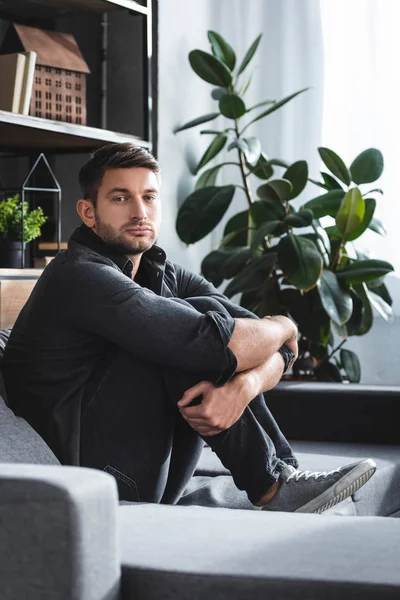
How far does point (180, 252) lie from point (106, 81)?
690mm

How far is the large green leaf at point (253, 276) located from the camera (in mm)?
3010

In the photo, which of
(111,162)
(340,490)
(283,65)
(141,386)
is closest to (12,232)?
(111,162)

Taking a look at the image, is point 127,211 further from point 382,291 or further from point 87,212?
point 382,291

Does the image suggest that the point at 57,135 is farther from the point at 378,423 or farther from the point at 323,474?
the point at 323,474

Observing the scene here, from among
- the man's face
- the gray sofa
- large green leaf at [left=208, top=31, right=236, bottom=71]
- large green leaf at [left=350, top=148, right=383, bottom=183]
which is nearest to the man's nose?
the man's face


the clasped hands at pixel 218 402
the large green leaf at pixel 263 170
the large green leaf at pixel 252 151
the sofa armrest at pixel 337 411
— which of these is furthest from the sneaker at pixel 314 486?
the large green leaf at pixel 263 170

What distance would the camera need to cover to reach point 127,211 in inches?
71.2

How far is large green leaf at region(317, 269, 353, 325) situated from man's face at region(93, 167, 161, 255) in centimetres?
114

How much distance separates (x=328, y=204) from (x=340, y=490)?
163cm

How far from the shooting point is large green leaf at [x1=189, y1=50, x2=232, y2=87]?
3336 mm

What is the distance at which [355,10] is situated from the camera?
143 inches

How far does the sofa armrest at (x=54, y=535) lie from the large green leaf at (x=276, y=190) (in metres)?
2.29

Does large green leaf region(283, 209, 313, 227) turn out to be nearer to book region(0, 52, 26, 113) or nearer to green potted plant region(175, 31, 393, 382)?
green potted plant region(175, 31, 393, 382)

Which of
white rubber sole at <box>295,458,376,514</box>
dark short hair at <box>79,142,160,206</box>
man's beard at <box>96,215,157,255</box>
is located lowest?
white rubber sole at <box>295,458,376,514</box>
